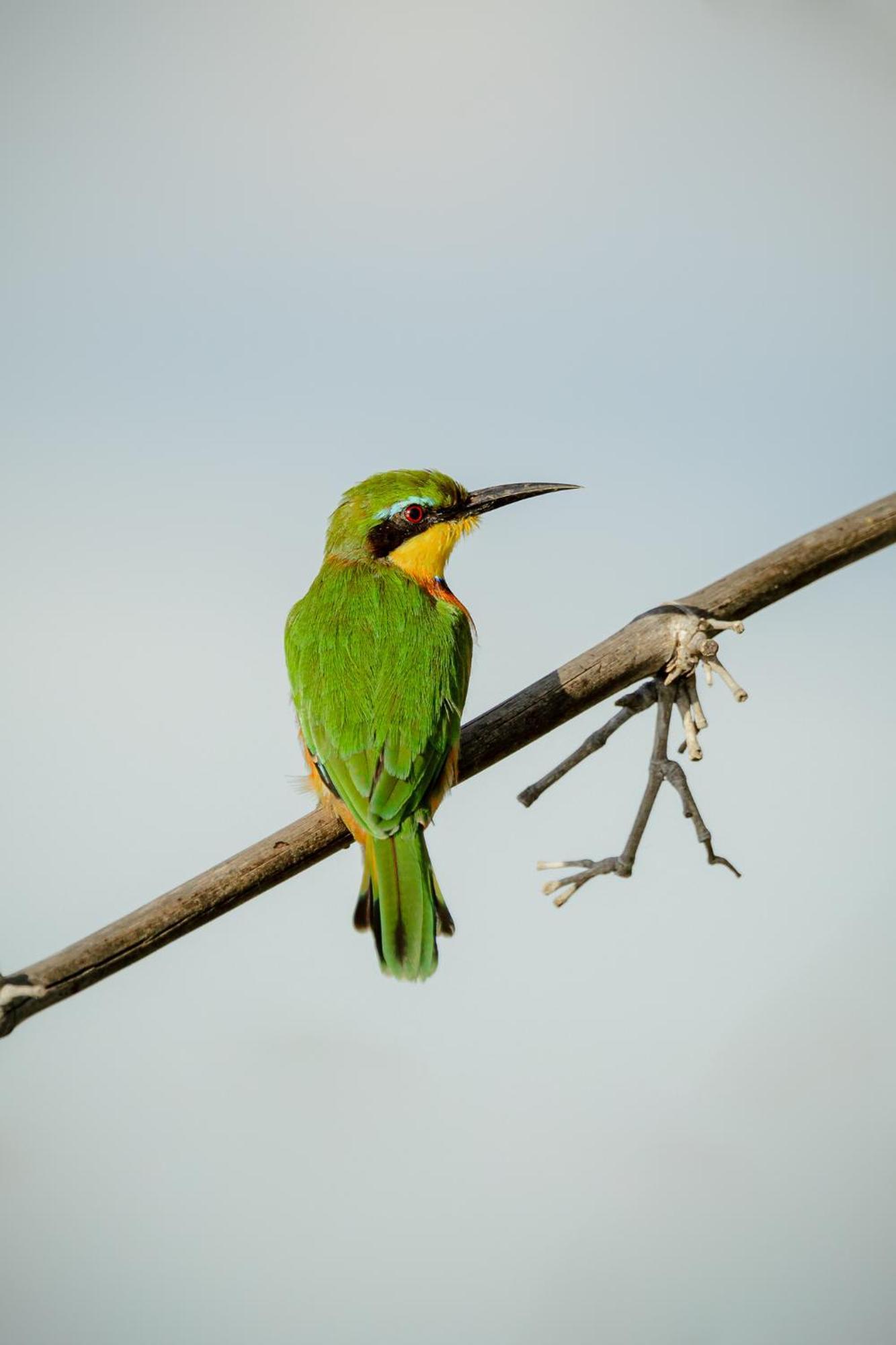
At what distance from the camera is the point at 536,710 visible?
120 inches

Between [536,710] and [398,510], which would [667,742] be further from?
[398,510]

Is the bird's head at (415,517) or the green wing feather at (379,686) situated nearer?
the green wing feather at (379,686)

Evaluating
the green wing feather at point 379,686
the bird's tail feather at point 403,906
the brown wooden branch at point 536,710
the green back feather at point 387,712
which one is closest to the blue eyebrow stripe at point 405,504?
the green back feather at point 387,712

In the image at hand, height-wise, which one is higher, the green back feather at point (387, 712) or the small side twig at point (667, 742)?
the green back feather at point (387, 712)

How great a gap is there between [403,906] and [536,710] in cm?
100

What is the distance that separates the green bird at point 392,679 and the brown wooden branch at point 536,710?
654 mm

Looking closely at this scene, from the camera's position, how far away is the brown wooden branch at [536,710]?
2750mm

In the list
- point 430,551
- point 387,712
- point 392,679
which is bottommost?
point 387,712

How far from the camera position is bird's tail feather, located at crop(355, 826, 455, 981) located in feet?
12.3

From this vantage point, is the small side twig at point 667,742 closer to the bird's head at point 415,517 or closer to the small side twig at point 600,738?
the small side twig at point 600,738

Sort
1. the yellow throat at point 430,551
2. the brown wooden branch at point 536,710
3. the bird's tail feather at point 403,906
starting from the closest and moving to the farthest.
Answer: the brown wooden branch at point 536,710 < the bird's tail feather at point 403,906 < the yellow throat at point 430,551

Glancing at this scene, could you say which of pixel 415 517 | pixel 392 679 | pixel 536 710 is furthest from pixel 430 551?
pixel 536 710

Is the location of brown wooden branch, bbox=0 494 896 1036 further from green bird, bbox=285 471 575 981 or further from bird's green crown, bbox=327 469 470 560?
bird's green crown, bbox=327 469 470 560

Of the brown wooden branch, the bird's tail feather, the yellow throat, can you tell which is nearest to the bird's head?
the yellow throat
